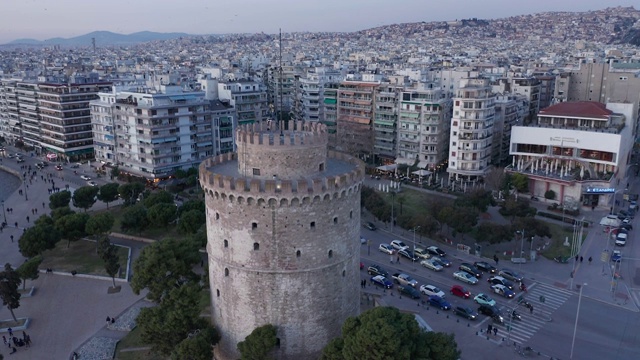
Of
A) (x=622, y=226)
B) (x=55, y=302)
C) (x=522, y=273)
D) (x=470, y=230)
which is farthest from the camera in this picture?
(x=622, y=226)

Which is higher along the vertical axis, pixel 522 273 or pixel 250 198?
pixel 250 198

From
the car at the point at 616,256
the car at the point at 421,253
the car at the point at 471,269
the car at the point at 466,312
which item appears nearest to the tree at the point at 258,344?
the car at the point at 466,312

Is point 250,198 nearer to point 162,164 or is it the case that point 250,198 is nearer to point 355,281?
point 355,281

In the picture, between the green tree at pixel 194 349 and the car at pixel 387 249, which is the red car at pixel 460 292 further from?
the green tree at pixel 194 349

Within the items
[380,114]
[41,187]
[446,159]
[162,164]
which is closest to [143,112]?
[162,164]

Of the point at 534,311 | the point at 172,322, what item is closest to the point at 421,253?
the point at 534,311

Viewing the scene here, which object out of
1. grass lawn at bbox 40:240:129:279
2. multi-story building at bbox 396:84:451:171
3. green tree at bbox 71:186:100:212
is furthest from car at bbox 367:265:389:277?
multi-story building at bbox 396:84:451:171

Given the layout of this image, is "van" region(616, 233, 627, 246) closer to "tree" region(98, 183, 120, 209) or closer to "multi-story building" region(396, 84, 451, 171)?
Answer: "multi-story building" region(396, 84, 451, 171)
